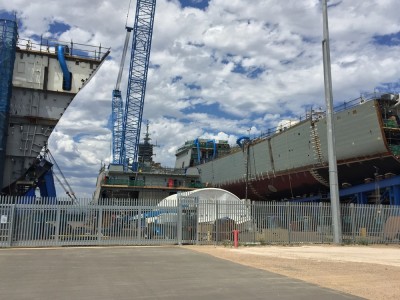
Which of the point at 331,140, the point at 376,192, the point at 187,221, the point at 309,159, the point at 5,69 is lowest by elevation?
the point at 187,221

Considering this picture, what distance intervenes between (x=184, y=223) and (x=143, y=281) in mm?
14250

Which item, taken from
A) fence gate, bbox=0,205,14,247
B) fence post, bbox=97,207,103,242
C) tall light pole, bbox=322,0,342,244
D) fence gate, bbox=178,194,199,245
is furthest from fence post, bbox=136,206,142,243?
tall light pole, bbox=322,0,342,244

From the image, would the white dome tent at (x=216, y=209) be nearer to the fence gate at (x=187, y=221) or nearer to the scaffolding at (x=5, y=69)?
the fence gate at (x=187, y=221)

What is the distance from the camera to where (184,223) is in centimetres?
2509

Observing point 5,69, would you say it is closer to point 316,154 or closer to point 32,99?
point 32,99

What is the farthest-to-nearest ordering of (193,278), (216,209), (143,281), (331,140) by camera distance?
(331,140) < (216,209) < (193,278) < (143,281)

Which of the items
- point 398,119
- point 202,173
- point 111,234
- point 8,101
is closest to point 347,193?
point 398,119

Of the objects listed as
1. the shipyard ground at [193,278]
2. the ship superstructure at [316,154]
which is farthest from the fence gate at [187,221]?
the ship superstructure at [316,154]

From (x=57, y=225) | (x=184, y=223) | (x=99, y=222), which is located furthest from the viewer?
(x=184, y=223)

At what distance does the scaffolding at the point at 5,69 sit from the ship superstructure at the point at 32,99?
0.24 ft

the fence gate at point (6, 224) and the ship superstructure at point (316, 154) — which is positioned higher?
the ship superstructure at point (316, 154)

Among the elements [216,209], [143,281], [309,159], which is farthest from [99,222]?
[309,159]

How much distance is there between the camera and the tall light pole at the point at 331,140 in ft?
83.8

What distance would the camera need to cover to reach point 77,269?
1317cm
